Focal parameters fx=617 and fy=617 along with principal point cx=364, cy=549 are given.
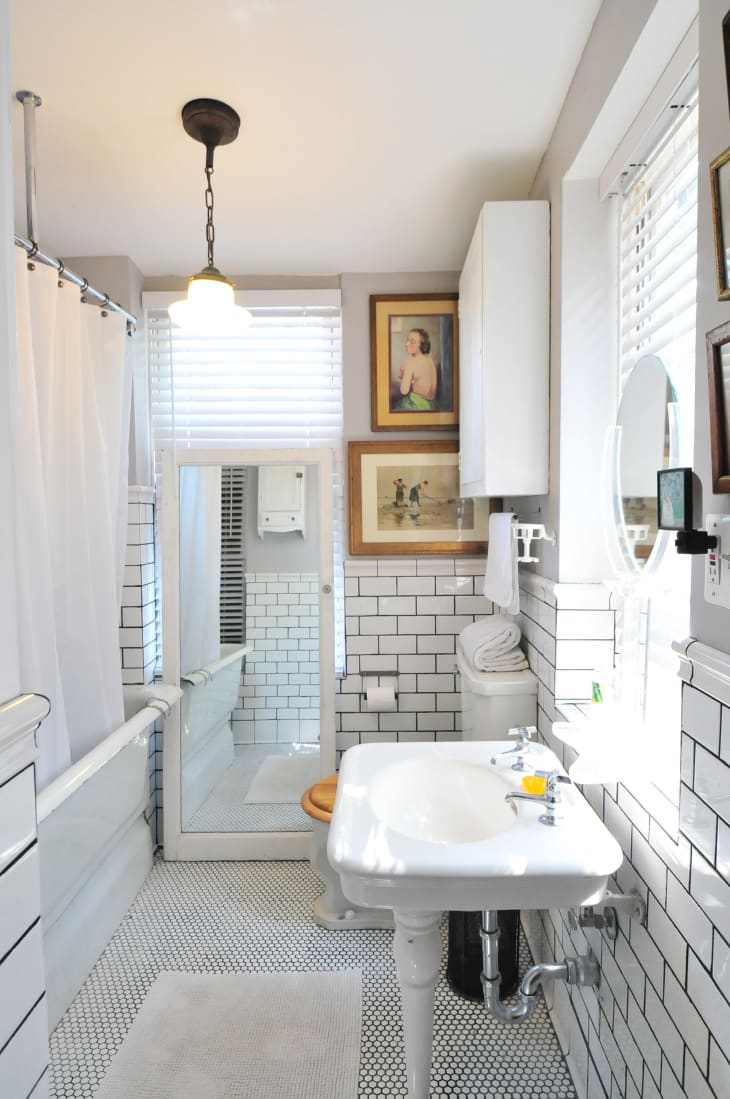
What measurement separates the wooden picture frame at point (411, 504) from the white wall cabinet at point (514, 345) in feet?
2.24

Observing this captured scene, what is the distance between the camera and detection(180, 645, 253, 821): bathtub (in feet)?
8.25

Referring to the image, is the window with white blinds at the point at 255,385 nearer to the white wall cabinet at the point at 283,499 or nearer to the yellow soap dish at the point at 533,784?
the white wall cabinet at the point at 283,499

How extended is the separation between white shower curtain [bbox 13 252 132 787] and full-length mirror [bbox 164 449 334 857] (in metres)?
0.35

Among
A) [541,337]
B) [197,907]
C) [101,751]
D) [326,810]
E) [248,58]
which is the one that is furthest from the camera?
[197,907]

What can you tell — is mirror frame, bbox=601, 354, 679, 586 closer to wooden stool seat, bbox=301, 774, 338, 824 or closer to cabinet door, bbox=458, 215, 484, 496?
cabinet door, bbox=458, 215, 484, 496

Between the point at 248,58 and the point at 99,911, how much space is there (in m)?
2.39

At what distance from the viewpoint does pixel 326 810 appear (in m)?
2.03

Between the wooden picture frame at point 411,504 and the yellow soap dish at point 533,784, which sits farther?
the wooden picture frame at point 411,504

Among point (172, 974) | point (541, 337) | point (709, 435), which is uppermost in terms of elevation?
point (541, 337)

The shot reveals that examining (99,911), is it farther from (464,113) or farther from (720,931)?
(464,113)

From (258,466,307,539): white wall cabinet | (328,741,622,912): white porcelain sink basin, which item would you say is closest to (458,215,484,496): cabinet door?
(258,466,307,539): white wall cabinet

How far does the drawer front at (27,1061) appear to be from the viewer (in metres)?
0.77

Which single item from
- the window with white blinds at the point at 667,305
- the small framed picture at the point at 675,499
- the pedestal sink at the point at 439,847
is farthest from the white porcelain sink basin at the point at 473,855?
the small framed picture at the point at 675,499

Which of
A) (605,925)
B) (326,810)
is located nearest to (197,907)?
(326,810)
